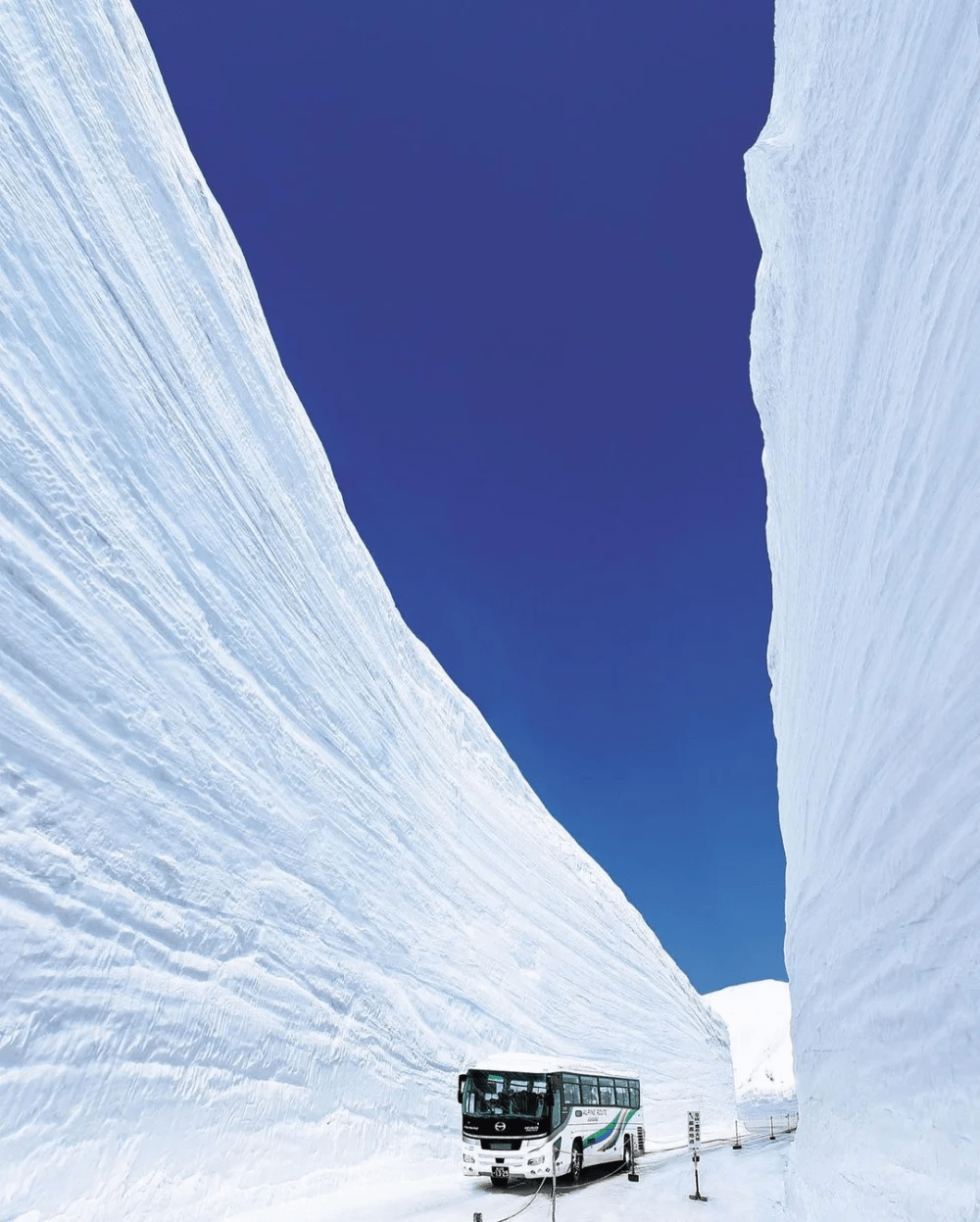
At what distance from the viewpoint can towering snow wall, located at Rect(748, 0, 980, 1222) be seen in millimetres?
4254

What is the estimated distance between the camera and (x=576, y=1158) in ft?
37.8

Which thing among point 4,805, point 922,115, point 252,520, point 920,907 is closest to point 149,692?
point 4,805

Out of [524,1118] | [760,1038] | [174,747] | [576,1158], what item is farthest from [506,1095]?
[760,1038]

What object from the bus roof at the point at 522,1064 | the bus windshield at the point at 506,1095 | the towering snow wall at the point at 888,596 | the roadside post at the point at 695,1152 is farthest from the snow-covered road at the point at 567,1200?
the towering snow wall at the point at 888,596

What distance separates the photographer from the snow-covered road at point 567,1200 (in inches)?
346

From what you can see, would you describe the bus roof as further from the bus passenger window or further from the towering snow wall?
the towering snow wall

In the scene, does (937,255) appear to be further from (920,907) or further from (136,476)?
(136,476)

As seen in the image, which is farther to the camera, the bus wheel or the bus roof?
the bus wheel

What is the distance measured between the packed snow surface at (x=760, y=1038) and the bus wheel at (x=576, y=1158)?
55943 millimetres

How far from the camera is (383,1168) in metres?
11.8

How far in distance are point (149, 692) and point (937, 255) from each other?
8.75m

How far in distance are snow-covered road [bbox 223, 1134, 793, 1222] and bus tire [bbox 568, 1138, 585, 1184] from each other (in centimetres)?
20

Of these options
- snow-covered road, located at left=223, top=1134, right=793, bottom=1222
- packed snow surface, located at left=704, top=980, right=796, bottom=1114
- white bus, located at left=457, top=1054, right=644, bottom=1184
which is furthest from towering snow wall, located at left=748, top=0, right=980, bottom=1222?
packed snow surface, located at left=704, top=980, right=796, bottom=1114

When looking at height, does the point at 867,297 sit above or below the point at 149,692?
above
